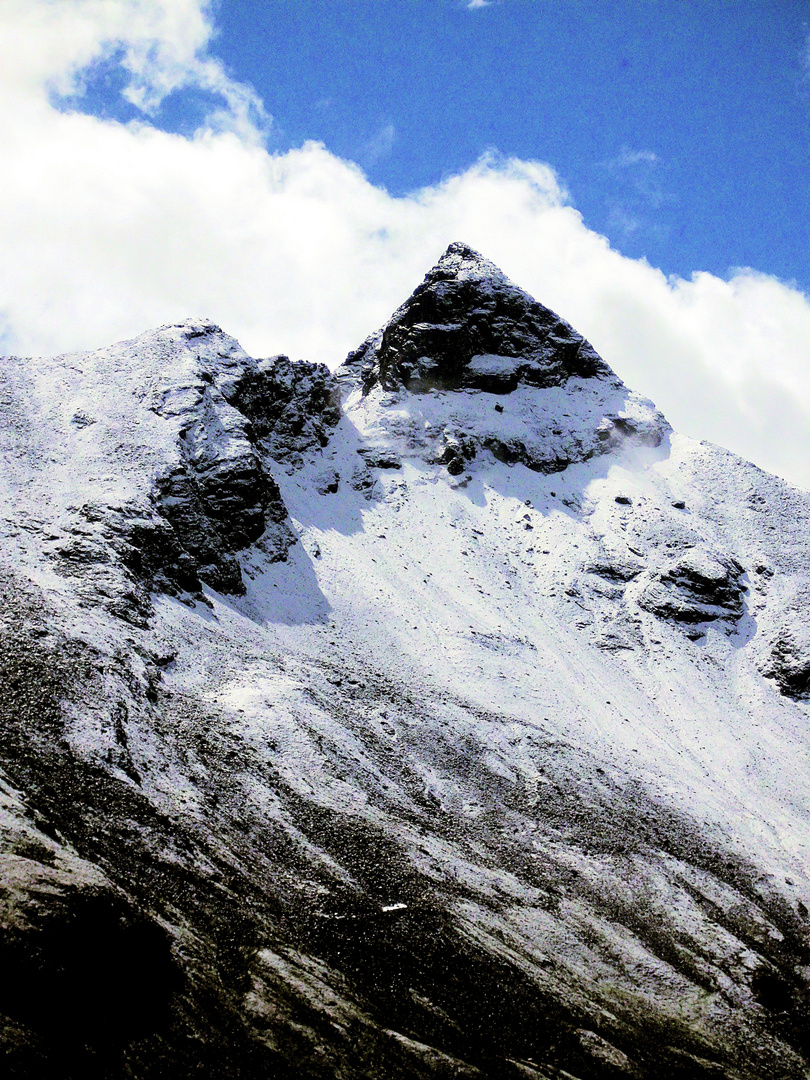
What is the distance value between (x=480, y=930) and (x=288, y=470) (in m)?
58.7

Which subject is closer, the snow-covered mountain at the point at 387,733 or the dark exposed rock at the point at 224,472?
the snow-covered mountain at the point at 387,733

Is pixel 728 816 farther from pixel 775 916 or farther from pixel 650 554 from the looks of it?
pixel 650 554

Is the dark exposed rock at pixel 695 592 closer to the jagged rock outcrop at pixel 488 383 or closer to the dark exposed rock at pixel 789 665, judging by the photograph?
the dark exposed rock at pixel 789 665

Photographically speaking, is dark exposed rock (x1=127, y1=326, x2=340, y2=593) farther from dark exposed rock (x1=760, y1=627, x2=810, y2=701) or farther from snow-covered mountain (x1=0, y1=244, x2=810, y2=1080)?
dark exposed rock (x1=760, y1=627, x2=810, y2=701)

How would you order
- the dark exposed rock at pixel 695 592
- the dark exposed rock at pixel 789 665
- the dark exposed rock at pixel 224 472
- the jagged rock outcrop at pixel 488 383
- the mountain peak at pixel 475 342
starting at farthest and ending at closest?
1. the mountain peak at pixel 475 342
2. the jagged rock outcrop at pixel 488 383
3. the dark exposed rock at pixel 695 592
4. the dark exposed rock at pixel 789 665
5. the dark exposed rock at pixel 224 472

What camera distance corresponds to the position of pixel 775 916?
32969 millimetres

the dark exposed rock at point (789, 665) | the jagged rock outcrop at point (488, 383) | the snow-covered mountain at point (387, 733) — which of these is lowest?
the snow-covered mountain at point (387, 733)

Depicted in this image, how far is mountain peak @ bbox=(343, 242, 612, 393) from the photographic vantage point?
93812 mm

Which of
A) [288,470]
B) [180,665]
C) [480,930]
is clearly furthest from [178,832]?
[288,470]

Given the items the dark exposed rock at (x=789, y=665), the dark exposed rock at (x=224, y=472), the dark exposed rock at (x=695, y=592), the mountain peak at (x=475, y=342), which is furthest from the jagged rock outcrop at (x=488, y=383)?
the dark exposed rock at (x=789, y=665)

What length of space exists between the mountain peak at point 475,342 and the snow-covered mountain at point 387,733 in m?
6.00

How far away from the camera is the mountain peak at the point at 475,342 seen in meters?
93.8

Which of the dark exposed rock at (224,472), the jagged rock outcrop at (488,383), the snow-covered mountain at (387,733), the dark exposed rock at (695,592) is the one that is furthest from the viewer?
the jagged rock outcrop at (488,383)

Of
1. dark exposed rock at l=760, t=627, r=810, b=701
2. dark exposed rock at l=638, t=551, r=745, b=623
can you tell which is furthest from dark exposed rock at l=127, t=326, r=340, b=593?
dark exposed rock at l=760, t=627, r=810, b=701
